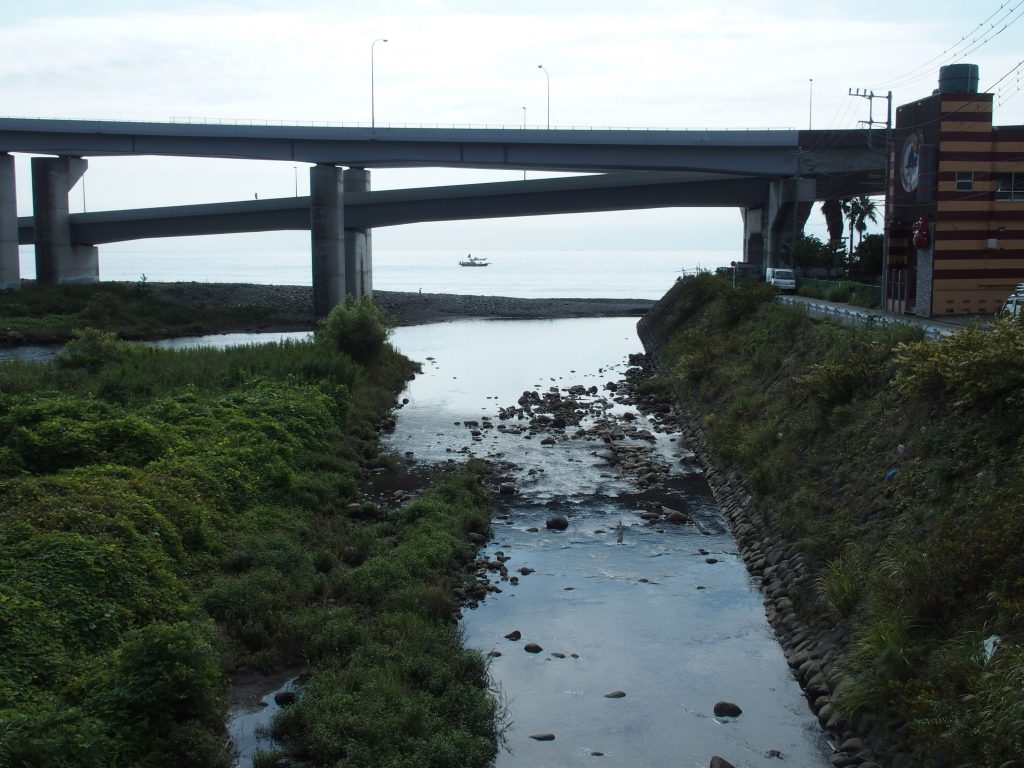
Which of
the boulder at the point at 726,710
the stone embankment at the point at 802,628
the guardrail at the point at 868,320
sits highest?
the guardrail at the point at 868,320

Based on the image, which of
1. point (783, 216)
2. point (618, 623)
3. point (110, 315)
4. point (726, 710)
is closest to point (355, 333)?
point (618, 623)

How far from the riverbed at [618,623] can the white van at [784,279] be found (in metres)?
28.6

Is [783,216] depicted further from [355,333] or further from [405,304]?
[405,304]

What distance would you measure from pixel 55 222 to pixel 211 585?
71823mm

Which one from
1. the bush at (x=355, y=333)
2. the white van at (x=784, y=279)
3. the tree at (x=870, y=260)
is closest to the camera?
the bush at (x=355, y=333)

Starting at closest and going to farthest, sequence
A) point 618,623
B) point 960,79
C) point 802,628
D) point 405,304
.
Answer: point 802,628 → point 618,623 → point 960,79 → point 405,304

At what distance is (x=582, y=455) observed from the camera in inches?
1238

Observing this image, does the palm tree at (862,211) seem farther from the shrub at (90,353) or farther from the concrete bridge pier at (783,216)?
the shrub at (90,353)

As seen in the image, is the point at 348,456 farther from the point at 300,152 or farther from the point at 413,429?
the point at 300,152

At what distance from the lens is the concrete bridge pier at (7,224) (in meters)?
72.3

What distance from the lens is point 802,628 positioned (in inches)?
634

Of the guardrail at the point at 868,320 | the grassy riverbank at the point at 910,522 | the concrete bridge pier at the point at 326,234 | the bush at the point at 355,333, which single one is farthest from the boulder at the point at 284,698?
the concrete bridge pier at the point at 326,234

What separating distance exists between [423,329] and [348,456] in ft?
167

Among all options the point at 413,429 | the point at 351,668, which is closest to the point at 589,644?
the point at 351,668
